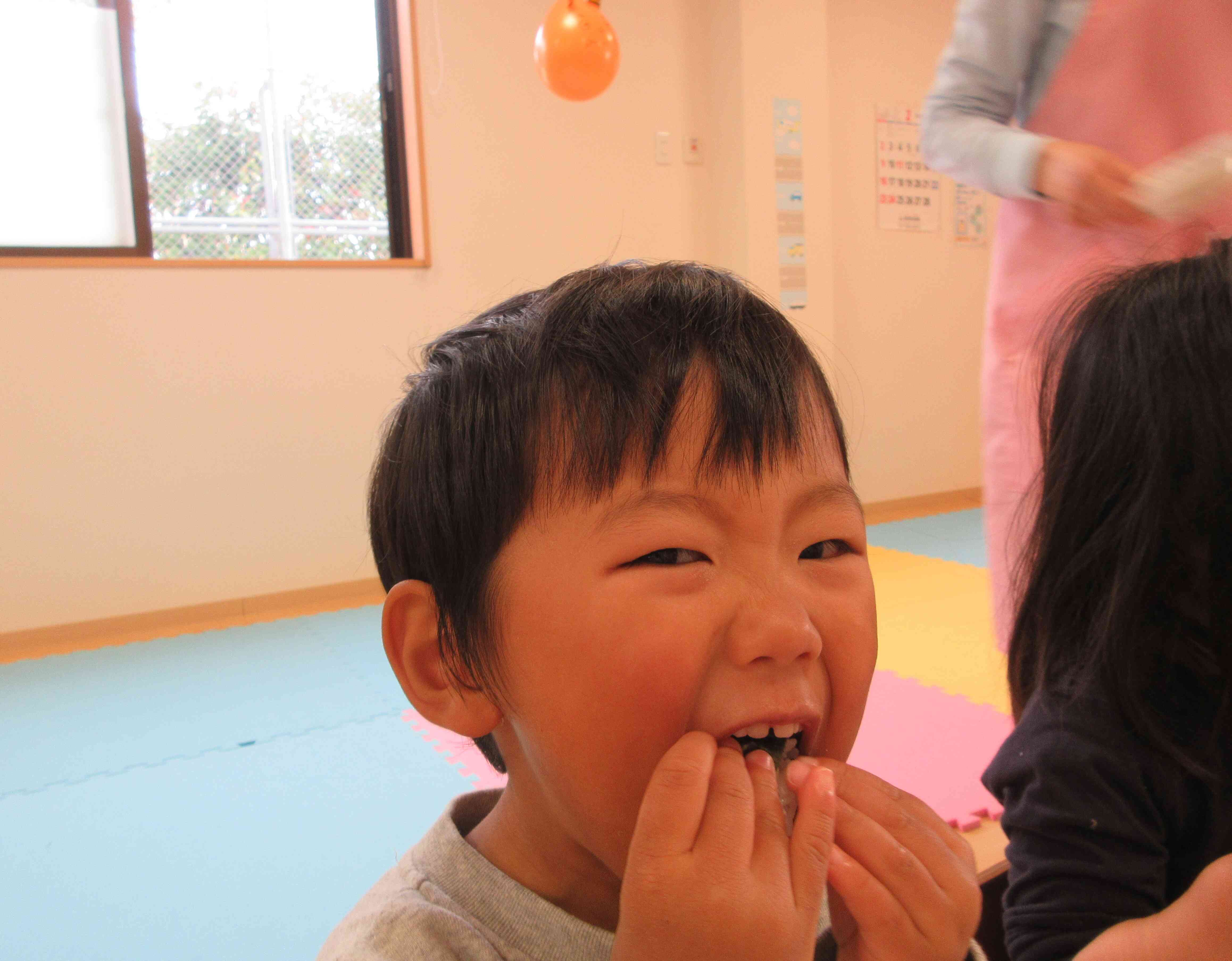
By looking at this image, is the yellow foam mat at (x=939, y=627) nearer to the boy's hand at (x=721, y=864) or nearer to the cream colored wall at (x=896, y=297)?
the cream colored wall at (x=896, y=297)

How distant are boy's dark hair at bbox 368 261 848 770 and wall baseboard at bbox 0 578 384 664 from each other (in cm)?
261

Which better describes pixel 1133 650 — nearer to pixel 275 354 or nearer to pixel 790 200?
pixel 275 354

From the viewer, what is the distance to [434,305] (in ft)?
11.4

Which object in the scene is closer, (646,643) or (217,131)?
(646,643)

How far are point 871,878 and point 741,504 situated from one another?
0.77 ft

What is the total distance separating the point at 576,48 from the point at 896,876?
8.15 ft

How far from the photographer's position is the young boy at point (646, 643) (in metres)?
0.54

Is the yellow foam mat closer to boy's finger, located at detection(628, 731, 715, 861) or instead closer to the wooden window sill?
boy's finger, located at detection(628, 731, 715, 861)

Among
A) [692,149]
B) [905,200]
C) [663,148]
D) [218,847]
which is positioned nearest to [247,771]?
[218,847]

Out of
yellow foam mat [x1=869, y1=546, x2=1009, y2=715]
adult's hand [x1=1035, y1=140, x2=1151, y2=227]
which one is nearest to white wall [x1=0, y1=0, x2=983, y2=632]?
yellow foam mat [x1=869, y1=546, x2=1009, y2=715]

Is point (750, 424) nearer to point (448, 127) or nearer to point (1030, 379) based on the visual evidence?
point (1030, 379)

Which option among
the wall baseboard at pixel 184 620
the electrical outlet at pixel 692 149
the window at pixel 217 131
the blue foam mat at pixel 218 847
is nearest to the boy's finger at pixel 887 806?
the blue foam mat at pixel 218 847

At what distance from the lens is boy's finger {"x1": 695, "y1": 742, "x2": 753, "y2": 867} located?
52 cm

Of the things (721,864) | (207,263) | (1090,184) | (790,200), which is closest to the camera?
(721,864)
